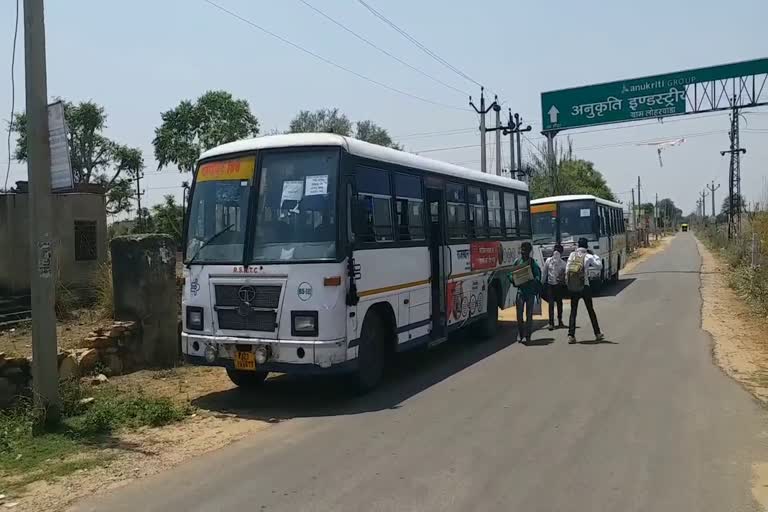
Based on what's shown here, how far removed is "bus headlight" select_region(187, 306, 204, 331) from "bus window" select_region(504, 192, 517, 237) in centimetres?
741

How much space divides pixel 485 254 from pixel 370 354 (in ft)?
15.3

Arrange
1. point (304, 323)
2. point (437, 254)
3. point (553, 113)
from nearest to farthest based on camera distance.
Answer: point (304, 323) → point (437, 254) → point (553, 113)

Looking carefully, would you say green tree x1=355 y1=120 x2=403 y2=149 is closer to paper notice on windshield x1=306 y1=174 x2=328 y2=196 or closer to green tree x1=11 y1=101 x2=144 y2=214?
green tree x1=11 y1=101 x2=144 y2=214

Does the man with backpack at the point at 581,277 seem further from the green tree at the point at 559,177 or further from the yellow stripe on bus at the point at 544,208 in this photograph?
the green tree at the point at 559,177

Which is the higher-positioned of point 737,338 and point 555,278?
point 555,278

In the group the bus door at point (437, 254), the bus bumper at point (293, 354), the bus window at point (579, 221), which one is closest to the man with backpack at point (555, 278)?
the bus door at point (437, 254)

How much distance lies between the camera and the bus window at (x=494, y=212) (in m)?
12.9

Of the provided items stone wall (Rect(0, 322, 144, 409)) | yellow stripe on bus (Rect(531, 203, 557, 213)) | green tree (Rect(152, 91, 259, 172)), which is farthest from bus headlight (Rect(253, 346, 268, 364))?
green tree (Rect(152, 91, 259, 172))

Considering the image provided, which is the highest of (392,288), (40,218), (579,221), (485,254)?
(579,221)

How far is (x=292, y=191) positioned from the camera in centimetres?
785

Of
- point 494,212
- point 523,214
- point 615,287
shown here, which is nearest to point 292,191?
point 494,212

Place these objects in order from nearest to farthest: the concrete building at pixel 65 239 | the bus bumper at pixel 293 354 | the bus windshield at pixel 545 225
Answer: the bus bumper at pixel 293 354 < the concrete building at pixel 65 239 < the bus windshield at pixel 545 225

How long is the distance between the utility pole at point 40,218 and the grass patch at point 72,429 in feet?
0.97

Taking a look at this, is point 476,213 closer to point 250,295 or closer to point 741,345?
point 741,345
